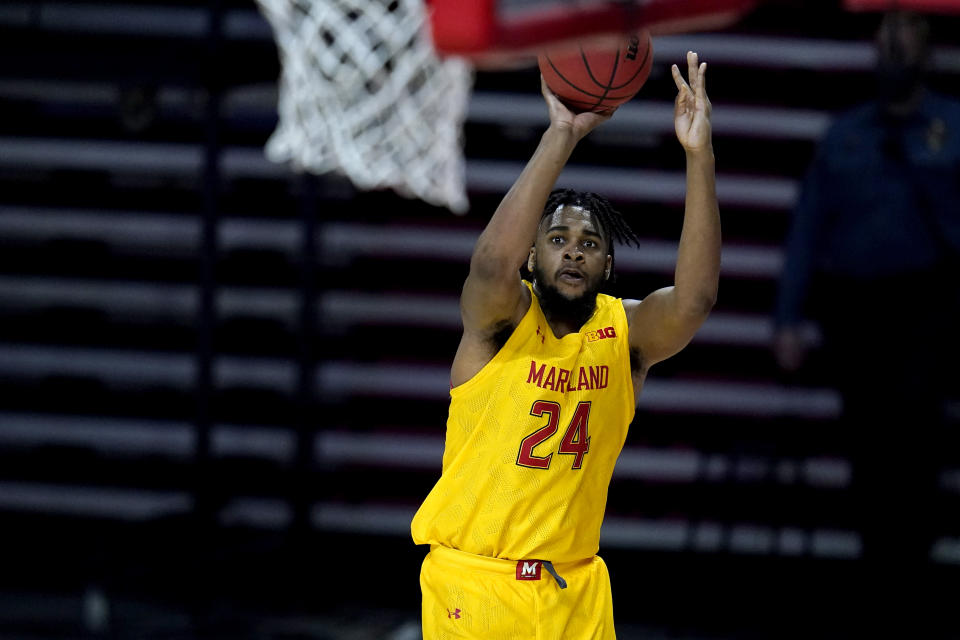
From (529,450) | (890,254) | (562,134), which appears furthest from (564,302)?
(890,254)

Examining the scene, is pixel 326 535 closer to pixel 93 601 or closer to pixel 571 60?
pixel 93 601

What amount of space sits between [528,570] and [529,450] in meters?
0.33

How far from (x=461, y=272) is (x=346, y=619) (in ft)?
6.29

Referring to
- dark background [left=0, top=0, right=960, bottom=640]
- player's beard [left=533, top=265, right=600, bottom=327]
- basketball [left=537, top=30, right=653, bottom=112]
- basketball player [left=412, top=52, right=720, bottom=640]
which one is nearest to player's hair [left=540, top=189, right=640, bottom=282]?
basketball player [left=412, top=52, right=720, bottom=640]

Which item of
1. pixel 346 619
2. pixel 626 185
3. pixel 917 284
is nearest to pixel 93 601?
pixel 346 619

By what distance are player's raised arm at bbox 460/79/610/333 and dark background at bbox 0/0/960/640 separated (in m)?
2.82

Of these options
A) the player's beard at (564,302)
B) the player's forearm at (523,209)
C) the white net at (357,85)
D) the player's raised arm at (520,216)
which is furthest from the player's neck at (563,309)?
the white net at (357,85)

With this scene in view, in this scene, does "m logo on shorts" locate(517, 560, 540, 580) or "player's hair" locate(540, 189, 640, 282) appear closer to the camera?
"m logo on shorts" locate(517, 560, 540, 580)

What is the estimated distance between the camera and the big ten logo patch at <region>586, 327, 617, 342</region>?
350cm

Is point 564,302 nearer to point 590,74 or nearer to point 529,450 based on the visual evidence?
point 529,450

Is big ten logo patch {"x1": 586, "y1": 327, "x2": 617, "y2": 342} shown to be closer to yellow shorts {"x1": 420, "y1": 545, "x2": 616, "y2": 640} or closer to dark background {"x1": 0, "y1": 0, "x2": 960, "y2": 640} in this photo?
yellow shorts {"x1": 420, "y1": 545, "x2": 616, "y2": 640}

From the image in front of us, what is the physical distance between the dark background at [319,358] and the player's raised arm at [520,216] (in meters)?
2.82

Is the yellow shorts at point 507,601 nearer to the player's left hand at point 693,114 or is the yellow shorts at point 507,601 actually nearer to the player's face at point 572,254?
the player's face at point 572,254

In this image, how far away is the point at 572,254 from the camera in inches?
134
